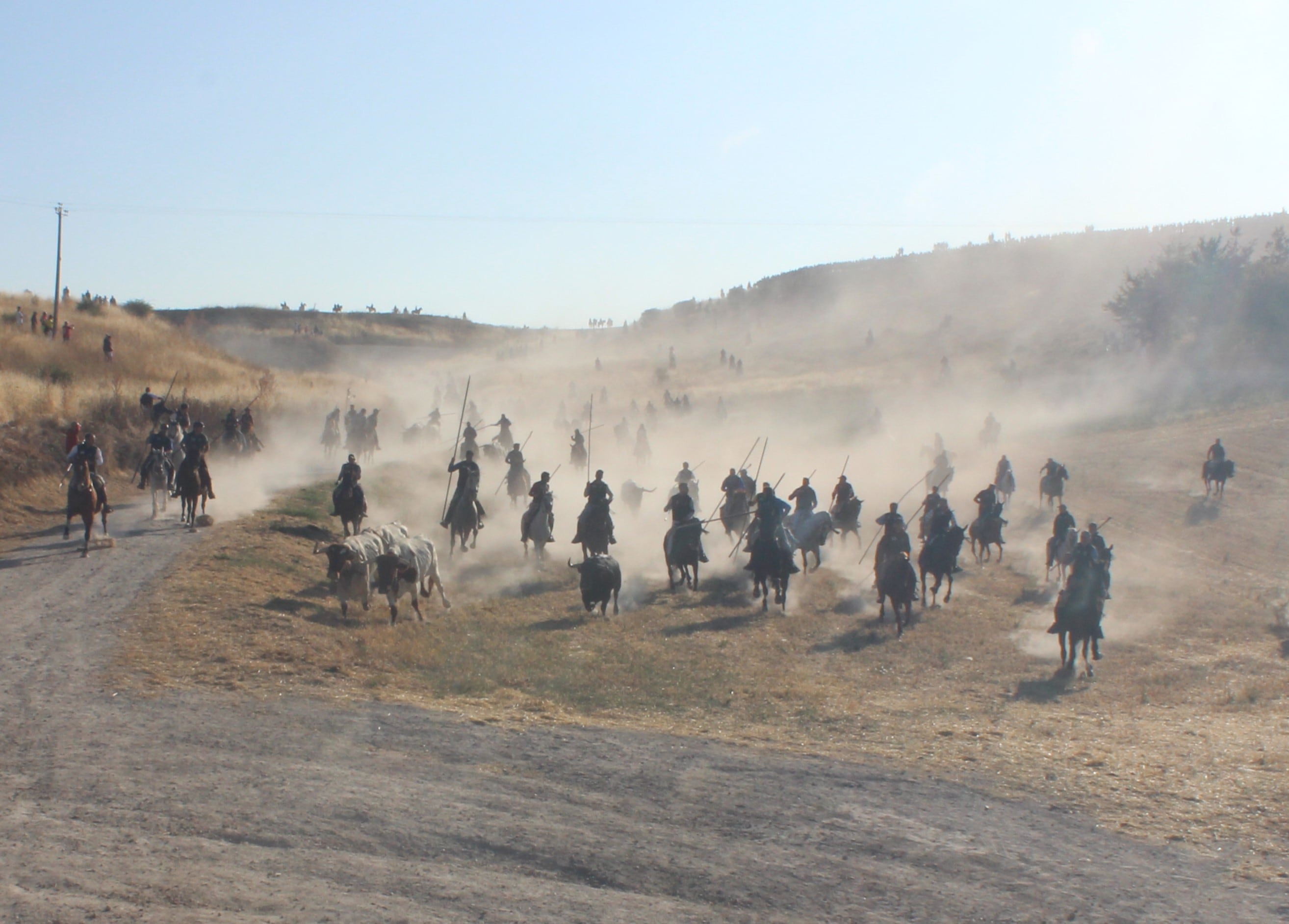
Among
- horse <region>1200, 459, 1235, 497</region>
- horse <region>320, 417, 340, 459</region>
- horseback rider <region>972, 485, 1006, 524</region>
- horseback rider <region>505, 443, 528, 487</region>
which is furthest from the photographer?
horse <region>320, 417, 340, 459</region>

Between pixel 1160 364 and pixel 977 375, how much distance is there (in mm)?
12170

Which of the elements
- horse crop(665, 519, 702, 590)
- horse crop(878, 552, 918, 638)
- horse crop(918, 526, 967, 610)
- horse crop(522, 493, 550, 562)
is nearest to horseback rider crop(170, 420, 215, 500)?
horse crop(522, 493, 550, 562)

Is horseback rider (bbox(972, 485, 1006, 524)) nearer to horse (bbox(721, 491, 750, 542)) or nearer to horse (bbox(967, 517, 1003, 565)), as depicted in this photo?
horse (bbox(967, 517, 1003, 565))

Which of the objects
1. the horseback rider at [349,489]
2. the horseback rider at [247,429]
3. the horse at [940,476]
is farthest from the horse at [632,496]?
the horseback rider at [247,429]

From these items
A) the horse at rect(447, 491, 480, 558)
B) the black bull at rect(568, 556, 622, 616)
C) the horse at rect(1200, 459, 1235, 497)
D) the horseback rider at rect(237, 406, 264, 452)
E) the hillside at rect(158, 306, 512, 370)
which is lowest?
the black bull at rect(568, 556, 622, 616)

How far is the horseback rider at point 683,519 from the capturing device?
22016 millimetres

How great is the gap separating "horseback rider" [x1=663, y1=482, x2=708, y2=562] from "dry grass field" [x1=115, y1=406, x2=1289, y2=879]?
100 centimetres

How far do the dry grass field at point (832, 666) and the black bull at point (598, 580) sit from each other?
1.25ft

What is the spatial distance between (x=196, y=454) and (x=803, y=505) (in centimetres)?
1374

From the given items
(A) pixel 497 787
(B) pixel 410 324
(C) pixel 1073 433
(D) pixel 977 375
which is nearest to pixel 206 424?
(A) pixel 497 787

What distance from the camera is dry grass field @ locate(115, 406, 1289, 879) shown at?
36.3 feet

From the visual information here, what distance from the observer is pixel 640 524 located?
30984 millimetres

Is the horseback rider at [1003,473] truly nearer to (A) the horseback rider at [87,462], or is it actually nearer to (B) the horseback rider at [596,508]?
(B) the horseback rider at [596,508]

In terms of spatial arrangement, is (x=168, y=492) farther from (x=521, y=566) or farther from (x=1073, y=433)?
(x=1073, y=433)
